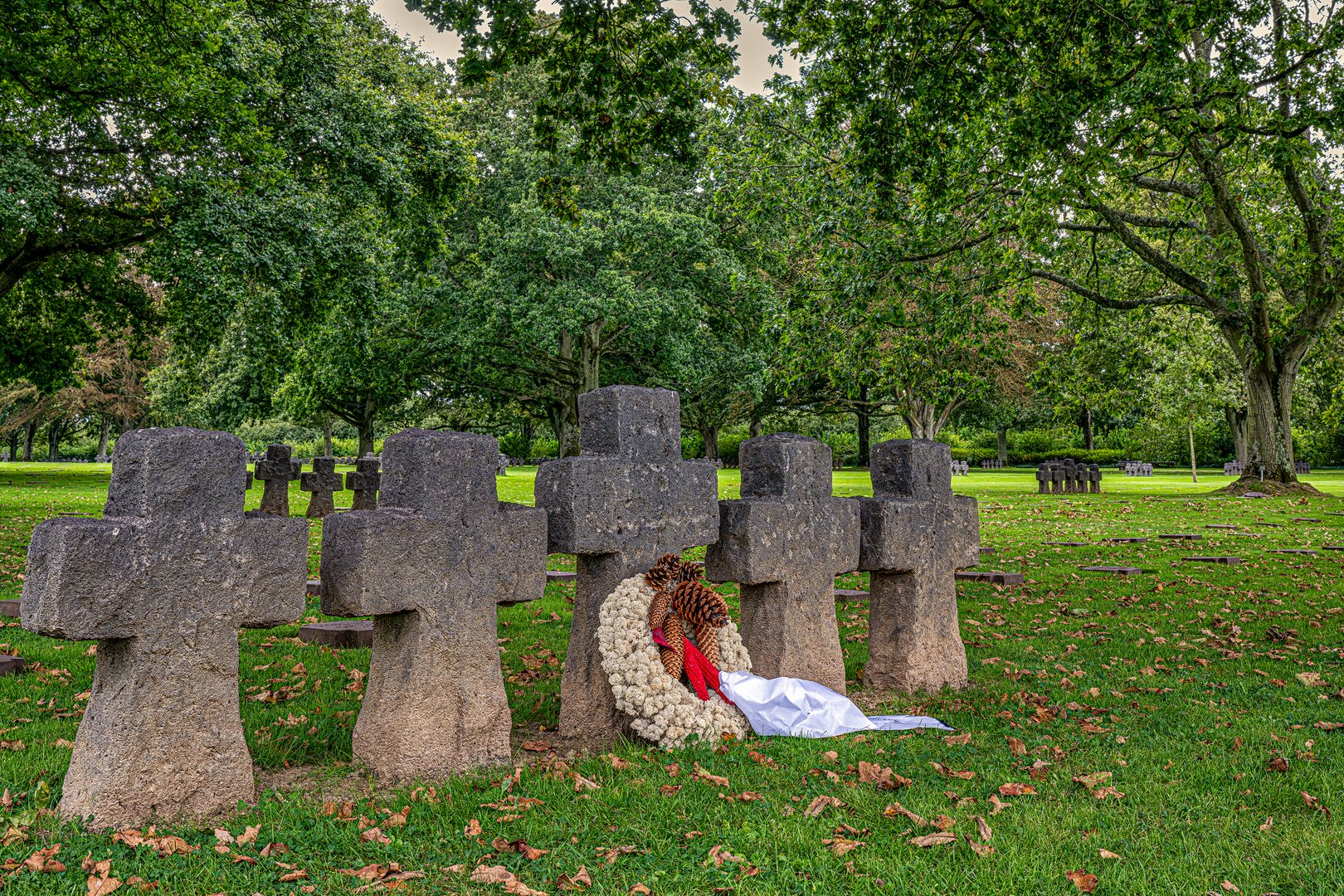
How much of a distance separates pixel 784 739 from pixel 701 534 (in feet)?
4.43

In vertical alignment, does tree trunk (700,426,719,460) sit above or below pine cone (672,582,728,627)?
above

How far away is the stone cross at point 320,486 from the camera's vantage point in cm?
1881

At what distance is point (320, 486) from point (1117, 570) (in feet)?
49.7

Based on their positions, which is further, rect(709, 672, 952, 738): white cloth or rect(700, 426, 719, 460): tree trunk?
rect(700, 426, 719, 460): tree trunk

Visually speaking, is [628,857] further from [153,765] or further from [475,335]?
[475,335]

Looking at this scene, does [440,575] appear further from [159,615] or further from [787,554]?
[787,554]

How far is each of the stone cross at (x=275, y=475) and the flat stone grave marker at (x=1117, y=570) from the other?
14.8 m

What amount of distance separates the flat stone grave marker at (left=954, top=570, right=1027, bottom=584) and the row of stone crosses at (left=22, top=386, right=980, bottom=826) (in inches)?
191

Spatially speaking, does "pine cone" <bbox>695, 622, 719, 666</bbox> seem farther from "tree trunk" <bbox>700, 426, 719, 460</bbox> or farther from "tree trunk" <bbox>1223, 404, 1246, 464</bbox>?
"tree trunk" <bbox>1223, 404, 1246, 464</bbox>

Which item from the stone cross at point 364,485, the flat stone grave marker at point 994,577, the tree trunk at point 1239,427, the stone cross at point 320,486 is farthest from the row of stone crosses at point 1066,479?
the stone cross at point 320,486

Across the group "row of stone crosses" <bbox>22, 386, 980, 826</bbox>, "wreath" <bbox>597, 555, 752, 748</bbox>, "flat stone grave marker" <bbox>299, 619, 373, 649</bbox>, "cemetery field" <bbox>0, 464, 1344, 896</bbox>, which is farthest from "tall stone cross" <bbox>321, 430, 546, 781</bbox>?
"flat stone grave marker" <bbox>299, 619, 373, 649</bbox>

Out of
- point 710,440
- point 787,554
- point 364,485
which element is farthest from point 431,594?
point 710,440

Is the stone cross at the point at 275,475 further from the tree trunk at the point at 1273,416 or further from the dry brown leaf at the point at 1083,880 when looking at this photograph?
the tree trunk at the point at 1273,416

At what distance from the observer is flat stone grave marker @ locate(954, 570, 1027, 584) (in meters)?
11.4
